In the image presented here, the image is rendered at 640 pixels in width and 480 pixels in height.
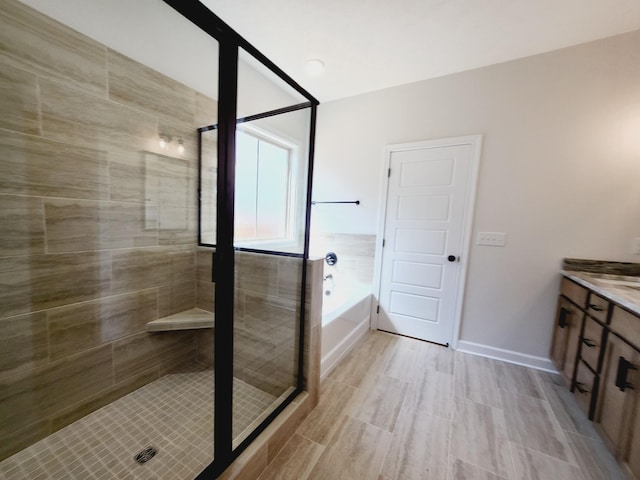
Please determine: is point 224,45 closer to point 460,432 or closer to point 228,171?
point 228,171

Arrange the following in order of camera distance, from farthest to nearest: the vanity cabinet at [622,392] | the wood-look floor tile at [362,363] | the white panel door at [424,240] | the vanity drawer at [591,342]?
the white panel door at [424,240] → the wood-look floor tile at [362,363] → the vanity drawer at [591,342] → the vanity cabinet at [622,392]

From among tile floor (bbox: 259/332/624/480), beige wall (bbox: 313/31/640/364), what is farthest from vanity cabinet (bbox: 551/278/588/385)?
tile floor (bbox: 259/332/624/480)

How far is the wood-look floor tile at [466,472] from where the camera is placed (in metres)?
1.18

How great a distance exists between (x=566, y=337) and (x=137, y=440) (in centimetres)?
292

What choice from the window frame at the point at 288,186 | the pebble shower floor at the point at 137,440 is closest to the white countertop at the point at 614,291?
the window frame at the point at 288,186

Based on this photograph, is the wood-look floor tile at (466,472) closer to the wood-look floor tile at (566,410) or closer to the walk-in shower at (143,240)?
the wood-look floor tile at (566,410)

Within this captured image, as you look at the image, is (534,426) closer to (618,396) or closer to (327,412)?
(618,396)

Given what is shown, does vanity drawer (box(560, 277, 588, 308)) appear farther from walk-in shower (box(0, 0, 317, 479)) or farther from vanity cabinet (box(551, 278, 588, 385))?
walk-in shower (box(0, 0, 317, 479))

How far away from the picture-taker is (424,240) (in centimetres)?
249

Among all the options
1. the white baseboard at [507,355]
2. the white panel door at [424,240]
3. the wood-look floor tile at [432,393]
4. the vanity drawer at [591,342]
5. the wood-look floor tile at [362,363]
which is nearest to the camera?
the vanity drawer at [591,342]

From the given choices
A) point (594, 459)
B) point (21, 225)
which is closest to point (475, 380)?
point (594, 459)

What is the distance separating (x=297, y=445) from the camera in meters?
1.32

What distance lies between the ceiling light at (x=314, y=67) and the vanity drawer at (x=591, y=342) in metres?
2.80

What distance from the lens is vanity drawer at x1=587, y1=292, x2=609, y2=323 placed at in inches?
53.6
